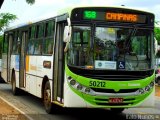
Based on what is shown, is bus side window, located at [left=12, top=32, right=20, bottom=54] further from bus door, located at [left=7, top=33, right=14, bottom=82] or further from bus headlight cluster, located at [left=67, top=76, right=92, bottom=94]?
bus headlight cluster, located at [left=67, top=76, right=92, bottom=94]

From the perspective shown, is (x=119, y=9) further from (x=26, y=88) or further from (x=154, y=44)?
(x=26, y=88)

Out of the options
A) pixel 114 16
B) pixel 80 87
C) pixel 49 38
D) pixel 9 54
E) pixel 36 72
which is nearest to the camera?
pixel 80 87

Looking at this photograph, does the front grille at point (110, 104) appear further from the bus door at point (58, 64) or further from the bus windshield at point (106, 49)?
the bus door at point (58, 64)

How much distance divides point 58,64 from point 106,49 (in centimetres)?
169

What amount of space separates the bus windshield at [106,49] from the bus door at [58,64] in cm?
87

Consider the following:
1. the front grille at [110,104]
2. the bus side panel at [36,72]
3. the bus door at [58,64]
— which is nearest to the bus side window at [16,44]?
the bus side panel at [36,72]

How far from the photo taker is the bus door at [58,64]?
44.5 feet

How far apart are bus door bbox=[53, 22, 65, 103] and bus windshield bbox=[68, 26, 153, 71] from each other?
34.4 inches

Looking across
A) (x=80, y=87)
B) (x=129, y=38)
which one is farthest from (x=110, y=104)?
(x=129, y=38)

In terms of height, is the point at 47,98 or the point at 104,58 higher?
the point at 104,58

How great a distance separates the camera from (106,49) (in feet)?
42.1

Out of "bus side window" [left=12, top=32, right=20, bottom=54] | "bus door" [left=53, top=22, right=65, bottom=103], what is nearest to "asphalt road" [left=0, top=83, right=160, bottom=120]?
"bus door" [left=53, top=22, right=65, bottom=103]

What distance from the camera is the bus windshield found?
12.7 meters

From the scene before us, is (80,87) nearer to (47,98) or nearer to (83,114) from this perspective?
(47,98)
